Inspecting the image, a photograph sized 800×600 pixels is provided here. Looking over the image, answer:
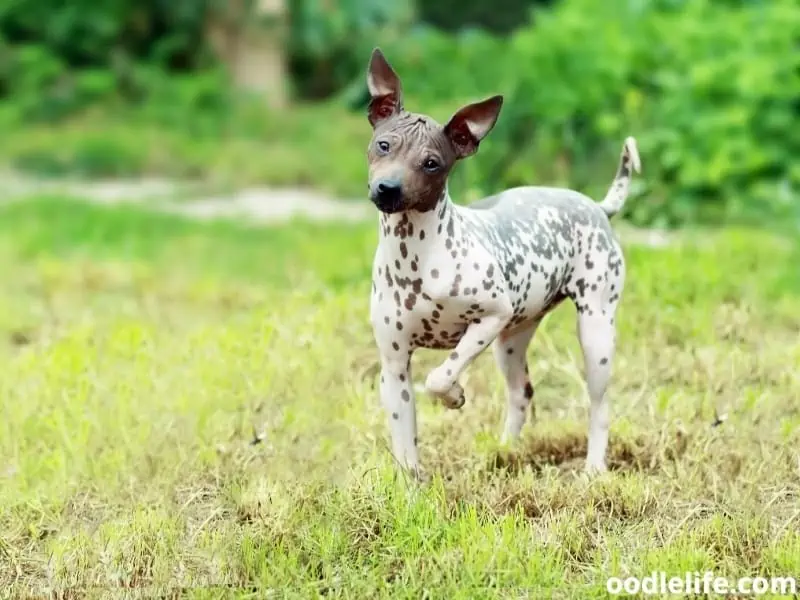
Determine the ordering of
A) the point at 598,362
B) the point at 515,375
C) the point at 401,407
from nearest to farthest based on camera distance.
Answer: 1. the point at 401,407
2. the point at 598,362
3. the point at 515,375

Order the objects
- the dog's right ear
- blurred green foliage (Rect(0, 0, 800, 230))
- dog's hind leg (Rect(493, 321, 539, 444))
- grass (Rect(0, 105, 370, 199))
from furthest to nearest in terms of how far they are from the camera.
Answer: grass (Rect(0, 105, 370, 199)) < blurred green foliage (Rect(0, 0, 800, 230)) < dog's hind leg (Rect(493, 321, 539, 444)) < the dog's right ear

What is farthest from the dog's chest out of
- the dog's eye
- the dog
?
the dog's eye

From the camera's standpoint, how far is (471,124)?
3234mm

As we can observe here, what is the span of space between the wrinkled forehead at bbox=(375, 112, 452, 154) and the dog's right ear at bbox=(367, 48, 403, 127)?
2.3 inches

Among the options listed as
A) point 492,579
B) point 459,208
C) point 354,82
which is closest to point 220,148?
point 354,82

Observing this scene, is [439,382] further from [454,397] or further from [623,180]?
[623,180]

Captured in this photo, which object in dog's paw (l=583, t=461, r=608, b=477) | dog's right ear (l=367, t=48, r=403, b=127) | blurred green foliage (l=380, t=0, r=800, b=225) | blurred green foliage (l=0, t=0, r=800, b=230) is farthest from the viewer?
blurred green foliage (l=0, t=0, r=800, b=230)

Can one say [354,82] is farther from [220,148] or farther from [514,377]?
[514,377]

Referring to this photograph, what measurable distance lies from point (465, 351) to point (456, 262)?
10.1 inches

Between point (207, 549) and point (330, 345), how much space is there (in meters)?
1.88

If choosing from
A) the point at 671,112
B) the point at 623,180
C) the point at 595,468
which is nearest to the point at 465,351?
the point at 595,468

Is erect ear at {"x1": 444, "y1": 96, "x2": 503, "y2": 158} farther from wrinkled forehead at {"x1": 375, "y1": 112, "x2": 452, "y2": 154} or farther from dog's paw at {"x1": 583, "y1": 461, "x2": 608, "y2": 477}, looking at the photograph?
dog's paw at {"x1": 583, "y1": 461, "x2": 608, "y2": 477}

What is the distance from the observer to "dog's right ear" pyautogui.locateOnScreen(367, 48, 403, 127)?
328 centimetres

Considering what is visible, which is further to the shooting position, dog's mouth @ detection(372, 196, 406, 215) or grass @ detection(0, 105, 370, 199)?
grass @ detection(0, 105, 370, 199)
